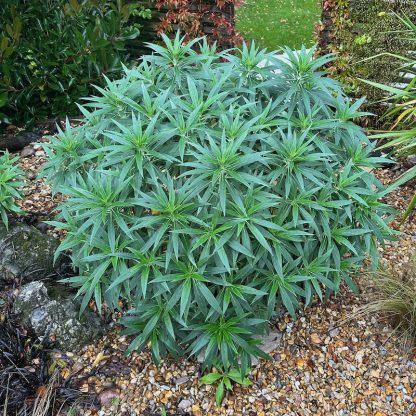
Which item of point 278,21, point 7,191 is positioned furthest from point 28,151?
point 278,21

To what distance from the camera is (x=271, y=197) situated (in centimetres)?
227

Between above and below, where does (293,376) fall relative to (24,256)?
below

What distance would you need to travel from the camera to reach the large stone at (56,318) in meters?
2.79

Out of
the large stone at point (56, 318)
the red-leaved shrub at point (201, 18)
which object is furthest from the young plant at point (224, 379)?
the red-leaved shrub at point (201, 18)

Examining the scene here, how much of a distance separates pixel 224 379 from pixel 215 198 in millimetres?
961

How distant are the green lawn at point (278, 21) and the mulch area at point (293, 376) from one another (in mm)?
5638

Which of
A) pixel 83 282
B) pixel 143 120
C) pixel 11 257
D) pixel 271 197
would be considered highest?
pixel 143 120

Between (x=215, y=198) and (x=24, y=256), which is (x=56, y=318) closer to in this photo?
(x=24, y=256)

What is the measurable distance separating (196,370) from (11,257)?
1277 millimetres

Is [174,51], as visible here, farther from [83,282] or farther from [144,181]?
[83,282]

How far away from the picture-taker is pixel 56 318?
2793 millimetres

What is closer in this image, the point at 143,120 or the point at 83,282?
the point at 143,120

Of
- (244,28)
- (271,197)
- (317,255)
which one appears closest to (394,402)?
(317,255)

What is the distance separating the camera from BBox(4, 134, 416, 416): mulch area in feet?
8.48
